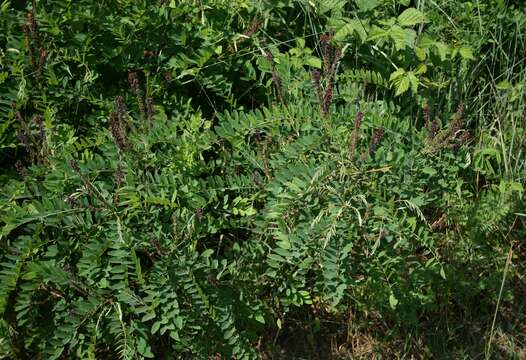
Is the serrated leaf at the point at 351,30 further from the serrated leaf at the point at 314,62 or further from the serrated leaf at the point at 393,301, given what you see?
the serrated leaf at the point at 393,301

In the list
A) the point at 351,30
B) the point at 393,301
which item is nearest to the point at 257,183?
the point at 393,301

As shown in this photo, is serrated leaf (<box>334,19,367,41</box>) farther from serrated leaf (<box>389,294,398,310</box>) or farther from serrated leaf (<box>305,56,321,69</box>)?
serrated leaf (<box>389,294,398,310</box>)

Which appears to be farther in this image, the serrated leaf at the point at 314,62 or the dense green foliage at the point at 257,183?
the serrated leaf at the point at 314,62

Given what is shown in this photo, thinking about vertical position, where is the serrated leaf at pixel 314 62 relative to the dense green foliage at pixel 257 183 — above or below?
above

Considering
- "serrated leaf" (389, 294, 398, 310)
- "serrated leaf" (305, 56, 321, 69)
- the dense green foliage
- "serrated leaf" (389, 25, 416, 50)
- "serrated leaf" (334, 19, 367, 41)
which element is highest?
"serrated leaf" (334, 19, 367, 41)

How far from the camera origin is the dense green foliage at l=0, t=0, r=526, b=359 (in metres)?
2.42

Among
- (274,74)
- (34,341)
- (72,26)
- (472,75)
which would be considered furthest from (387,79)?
(34,341)

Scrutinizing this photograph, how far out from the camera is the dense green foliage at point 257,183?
2420 mm

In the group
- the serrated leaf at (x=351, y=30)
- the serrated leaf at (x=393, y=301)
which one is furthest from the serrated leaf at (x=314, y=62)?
the serrated leaf at (x=393, y=301)

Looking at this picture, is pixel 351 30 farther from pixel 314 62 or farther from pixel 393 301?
pixel 393 301

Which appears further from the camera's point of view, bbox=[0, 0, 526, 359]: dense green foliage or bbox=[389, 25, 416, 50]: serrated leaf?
bbox=[389, 25, 416, 50]: serrated leaf

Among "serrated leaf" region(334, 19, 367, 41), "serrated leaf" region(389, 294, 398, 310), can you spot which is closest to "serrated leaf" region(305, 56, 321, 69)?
"serrated leaf" region(334, 19, 367, 41)

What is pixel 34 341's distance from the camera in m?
2.54

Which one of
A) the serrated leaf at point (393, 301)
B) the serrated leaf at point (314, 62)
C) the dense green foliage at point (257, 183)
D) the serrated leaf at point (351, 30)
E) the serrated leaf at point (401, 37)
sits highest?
the serrated leaf at point (351, 30)
